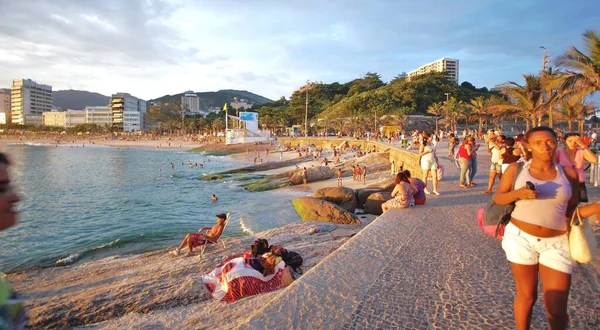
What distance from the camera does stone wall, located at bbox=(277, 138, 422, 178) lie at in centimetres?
1674

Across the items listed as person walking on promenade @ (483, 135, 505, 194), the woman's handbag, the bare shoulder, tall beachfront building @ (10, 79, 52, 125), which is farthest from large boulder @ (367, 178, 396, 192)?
tall beachfront building @ (10, 79, 52, 125)

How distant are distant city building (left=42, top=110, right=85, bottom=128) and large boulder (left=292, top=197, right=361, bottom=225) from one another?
146836 millimetres

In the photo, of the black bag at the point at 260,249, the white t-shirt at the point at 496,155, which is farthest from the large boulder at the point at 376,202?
the black bag at the point at 260,249

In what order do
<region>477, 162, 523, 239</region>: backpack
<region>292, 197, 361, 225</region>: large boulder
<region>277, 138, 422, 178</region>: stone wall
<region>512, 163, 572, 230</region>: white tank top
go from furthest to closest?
<region>277, 138, 422, 178</region>: stone wall → <region>292, 197, 361, 225</region>: large boulder → <region>477, 162, 523, 239</region>: backpack → <region>512, 163, 572, 230</region>: white tank top

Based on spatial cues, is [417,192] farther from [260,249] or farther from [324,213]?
[260,249]

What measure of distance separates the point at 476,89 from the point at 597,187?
87.4 meters

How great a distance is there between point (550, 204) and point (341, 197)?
991 centimetres

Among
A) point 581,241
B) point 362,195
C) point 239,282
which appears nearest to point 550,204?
point 581,241

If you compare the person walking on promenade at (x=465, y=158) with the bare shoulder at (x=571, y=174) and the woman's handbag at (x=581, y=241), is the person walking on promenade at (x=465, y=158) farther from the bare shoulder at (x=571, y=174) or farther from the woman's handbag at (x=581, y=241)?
the woman's handbag at (x=581, y=241)

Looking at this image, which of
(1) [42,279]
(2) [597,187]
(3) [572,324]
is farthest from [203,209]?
(3) [572,324]

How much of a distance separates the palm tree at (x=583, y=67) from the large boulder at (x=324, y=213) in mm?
8089

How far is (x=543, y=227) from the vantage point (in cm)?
234

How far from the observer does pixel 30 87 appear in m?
147

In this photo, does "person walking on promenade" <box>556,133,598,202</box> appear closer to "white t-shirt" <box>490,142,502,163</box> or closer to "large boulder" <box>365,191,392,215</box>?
"white t-shirt" <box>490,142,502,163</box>
